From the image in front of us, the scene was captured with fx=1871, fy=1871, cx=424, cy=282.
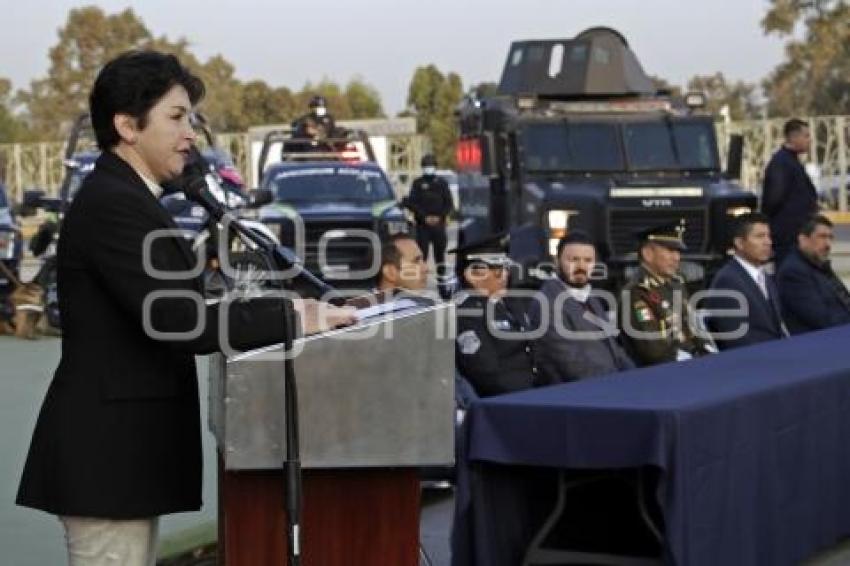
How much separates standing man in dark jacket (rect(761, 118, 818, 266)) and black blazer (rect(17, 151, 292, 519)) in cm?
1313

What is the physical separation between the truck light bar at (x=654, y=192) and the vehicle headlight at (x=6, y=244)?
623 cm

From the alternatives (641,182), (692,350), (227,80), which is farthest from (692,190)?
(227,80)

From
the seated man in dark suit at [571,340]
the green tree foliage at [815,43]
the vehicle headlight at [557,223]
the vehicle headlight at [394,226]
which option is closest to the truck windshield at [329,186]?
the vehicle headlight at [394,226]

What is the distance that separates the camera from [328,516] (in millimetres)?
4789

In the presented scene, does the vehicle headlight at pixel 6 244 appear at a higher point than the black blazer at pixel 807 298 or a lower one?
lower

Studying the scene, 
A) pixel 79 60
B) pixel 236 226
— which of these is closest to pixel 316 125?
pixel 236 226

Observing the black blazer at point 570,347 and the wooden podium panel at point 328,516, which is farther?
the black blazer at point 570,347

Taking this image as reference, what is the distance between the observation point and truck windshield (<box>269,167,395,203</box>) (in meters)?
22.8

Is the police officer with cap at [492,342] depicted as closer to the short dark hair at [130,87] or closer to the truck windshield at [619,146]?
the short dark hair at [130,87]

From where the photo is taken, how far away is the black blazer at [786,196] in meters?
16.9

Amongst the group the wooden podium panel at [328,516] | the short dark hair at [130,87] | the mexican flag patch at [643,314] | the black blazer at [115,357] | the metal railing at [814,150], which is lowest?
the metal railing at [814,150]

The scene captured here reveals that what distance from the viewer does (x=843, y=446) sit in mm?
8172

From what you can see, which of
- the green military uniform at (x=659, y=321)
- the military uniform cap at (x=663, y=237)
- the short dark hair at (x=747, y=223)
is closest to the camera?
the green military uniform at (x=659, y=321)

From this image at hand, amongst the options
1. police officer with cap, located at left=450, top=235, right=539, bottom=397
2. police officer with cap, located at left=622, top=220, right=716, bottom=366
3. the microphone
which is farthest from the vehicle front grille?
the microphone
